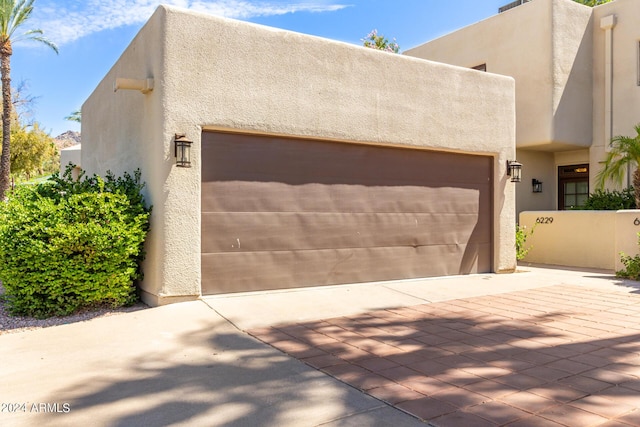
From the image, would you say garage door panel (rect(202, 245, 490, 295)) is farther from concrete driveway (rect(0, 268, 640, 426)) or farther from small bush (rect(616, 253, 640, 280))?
small bush (rect(616, 253, 640, 280))

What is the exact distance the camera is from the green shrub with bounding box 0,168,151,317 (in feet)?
17.9

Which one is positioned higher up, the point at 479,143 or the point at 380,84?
the point at 380,84

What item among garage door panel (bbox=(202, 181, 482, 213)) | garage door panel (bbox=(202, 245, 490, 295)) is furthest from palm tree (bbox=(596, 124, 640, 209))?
garage door panel (bbox=(202, 245, 490, 295))

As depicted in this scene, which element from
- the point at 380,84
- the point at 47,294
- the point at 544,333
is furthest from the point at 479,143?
the point at 47,294

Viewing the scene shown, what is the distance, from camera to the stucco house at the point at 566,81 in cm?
1284

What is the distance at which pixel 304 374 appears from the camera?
3852 mm

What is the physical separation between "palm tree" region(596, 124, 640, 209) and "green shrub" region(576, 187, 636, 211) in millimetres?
305

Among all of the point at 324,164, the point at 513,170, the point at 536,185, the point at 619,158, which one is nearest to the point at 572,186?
the point at 536,185

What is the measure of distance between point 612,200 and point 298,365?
11.4 m

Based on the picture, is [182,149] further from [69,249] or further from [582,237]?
[582,237]

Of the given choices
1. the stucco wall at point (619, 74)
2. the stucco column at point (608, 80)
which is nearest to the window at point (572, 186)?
the stucco wall at point (619, 74)

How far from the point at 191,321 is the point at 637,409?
14.0 ft

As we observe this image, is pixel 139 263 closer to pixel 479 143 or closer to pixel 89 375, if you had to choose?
pixel 89 375

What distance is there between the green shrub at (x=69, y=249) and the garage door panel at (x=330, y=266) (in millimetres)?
1090
